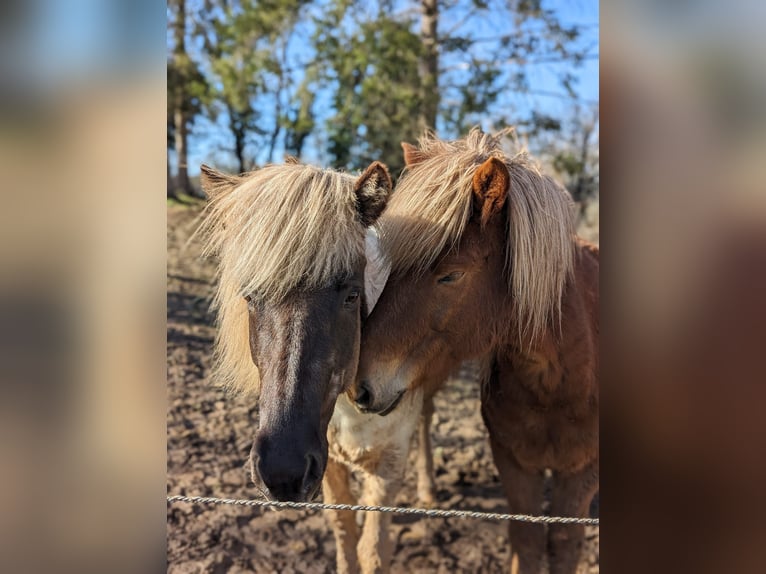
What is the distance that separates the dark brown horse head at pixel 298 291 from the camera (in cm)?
151

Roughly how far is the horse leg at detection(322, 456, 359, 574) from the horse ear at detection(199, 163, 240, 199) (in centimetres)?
128

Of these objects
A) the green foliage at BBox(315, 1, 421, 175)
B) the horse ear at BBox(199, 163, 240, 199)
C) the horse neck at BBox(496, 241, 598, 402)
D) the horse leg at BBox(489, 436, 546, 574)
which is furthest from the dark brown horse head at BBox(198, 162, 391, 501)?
the green foliage at BBox(315, 1, 421, 175)

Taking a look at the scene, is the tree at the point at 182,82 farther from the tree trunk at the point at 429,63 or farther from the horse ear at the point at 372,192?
the horse ear at the point at 372,192

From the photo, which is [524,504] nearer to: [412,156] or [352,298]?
[352,298]

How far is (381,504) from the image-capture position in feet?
7.73

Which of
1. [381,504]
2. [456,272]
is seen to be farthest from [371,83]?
[381,504]

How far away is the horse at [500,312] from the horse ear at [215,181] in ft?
1.97

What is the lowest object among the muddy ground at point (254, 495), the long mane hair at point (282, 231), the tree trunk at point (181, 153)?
the muddy ground at point (254, 495)

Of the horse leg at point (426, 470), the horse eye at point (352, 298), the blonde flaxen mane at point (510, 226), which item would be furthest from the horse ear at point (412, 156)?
the horse leg at point (426, 470)

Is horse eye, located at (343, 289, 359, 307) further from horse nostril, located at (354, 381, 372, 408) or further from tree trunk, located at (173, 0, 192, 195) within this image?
tree trunk, located at (173, 0, 192, 195)

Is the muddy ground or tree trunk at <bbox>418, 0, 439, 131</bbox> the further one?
tree trunk at <bbox>418, 0, 439, 131</bbox>

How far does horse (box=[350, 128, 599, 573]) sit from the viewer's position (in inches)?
69.9

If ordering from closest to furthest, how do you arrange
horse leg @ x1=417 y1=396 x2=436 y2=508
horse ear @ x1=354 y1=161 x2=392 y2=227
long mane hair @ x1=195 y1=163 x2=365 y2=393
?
1. long mane hair @ x1=195 y1=163 x2=365 y2=393
2. horse ear @ x1=354 y1=161 x2=392 y2=227
3. horse leg @ x1=417 y1=396 x2=436 y2=508
